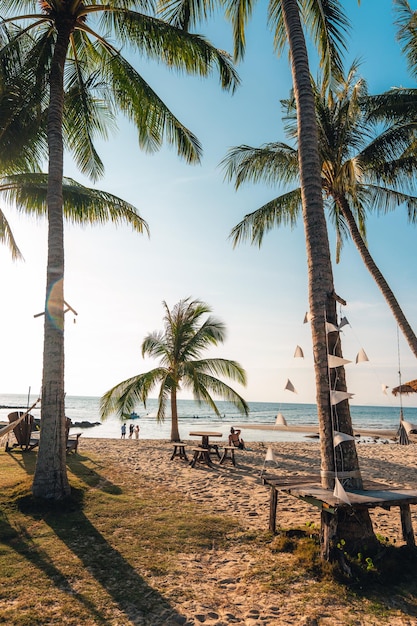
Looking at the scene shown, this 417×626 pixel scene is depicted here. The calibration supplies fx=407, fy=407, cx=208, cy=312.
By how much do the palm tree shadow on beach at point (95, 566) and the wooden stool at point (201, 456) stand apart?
5359 mm

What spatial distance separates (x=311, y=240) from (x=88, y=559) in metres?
4.75

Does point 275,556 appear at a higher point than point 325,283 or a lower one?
lower

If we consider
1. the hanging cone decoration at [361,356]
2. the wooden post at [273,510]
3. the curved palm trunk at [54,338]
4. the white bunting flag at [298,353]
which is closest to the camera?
the hanging cone decoration at [361,356]

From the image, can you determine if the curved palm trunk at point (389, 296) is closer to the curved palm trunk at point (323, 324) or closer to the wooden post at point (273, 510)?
the curved palm trunk at point (323, 324)

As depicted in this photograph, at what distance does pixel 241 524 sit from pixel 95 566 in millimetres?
2487

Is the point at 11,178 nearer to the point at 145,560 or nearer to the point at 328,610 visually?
the point at 145,560

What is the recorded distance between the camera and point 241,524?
6.24 metres

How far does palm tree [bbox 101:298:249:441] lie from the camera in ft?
50.6

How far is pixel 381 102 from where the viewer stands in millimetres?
Answer: 10531

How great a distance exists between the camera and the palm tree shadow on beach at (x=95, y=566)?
368cm

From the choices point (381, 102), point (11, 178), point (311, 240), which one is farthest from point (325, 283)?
point (11, 178)

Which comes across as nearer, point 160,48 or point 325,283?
point 325,283

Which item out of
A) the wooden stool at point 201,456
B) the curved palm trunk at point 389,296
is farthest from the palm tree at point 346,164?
the wooden stool at point 201,456

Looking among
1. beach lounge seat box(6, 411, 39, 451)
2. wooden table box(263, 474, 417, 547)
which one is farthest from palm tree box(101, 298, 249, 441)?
wooden table box(263, 474, 417, 547)
